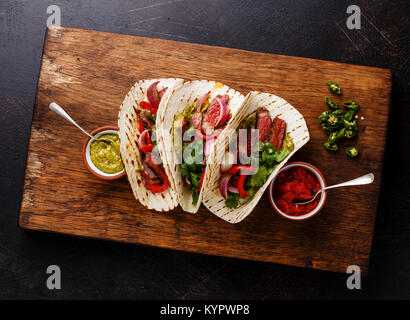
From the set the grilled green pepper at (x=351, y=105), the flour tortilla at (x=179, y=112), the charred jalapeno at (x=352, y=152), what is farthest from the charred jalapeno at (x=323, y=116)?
the flour tortilla at (x=179, y=112)

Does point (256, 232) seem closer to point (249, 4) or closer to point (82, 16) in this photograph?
point (249, 4)

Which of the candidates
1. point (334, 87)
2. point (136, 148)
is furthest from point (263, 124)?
point (136, 148)

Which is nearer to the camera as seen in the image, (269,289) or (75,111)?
(75,111)

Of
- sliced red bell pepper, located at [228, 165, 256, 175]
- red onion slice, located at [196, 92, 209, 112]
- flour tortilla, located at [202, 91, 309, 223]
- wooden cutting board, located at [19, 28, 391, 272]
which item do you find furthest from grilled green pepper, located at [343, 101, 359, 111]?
red onion slice, located at [196, 92, 209, 112]

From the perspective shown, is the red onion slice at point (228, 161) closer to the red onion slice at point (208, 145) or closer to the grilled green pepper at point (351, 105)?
the red onion slice at point (208, 145)

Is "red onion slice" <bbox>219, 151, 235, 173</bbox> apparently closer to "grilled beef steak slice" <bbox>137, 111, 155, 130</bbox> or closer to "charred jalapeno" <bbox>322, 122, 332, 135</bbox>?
"grilled beef steak slice" <bbox>137, 111, 155, 130</bbox>

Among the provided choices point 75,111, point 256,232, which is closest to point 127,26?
point 75,111
